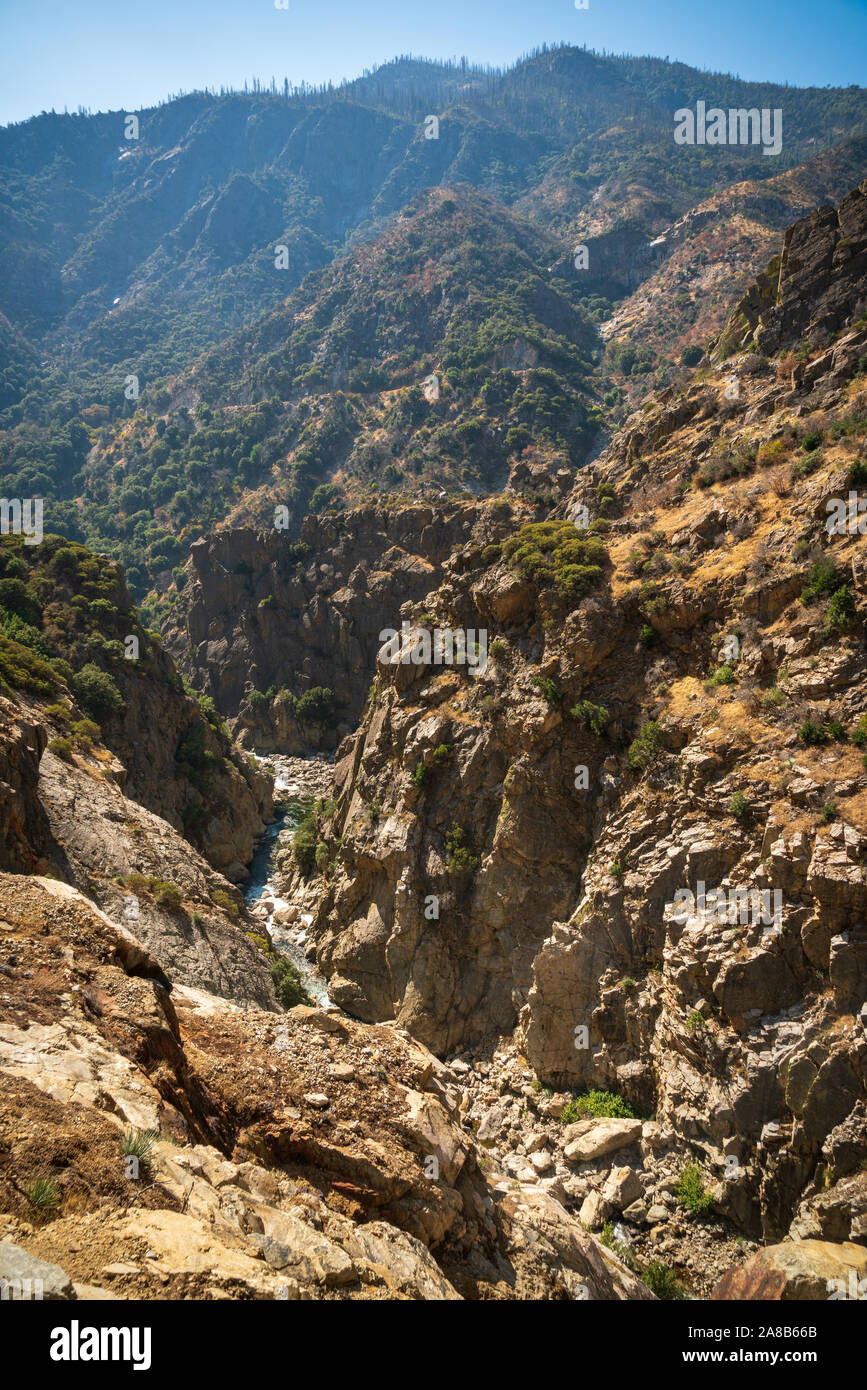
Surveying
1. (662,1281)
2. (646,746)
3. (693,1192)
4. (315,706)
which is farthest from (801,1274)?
(315,706)

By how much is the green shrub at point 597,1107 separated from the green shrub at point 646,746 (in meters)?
8.84

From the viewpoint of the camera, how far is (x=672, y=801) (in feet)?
62.0

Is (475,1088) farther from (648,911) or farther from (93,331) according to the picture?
(93,331)

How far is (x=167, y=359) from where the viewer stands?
14125cm

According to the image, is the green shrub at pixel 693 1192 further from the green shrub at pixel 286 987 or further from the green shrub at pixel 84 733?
the green shrub at pixel 84 733

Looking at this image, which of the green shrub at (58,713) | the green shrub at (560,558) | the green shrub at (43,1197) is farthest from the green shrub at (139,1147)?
the green shrub at (58,713)

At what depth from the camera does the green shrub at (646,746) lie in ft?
65.5

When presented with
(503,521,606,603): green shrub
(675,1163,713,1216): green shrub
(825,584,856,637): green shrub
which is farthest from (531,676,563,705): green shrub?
(675,1163,713,1216): green shrub

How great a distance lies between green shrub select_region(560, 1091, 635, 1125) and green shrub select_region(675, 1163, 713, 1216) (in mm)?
2523

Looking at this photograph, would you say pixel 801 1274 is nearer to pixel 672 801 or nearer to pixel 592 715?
pixel 672 801

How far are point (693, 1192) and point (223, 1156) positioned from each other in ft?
38.3

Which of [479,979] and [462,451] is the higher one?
[462,451]

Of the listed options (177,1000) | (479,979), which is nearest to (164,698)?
(479,979)

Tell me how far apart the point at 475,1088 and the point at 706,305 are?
327 ft
